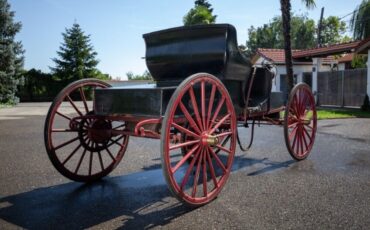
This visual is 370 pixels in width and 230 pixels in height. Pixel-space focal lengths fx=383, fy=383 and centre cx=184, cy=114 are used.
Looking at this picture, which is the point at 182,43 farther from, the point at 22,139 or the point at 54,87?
the point at 54,87

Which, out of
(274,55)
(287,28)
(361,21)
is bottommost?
(287,28)

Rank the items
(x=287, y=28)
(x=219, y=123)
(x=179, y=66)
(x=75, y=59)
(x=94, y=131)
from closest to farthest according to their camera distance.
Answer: (x=219, y=123) → (x=94, y=131) → (x=179, y=66) → (x=287, y=28) → (x=75, y=59)

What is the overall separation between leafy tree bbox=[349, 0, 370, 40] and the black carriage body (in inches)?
819

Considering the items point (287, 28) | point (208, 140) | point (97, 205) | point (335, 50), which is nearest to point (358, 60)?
point (335, 50)

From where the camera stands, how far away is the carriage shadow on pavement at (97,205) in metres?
3.60

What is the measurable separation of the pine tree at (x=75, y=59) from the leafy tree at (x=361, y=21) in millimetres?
26052

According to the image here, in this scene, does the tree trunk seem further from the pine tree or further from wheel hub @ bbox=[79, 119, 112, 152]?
the pine tree

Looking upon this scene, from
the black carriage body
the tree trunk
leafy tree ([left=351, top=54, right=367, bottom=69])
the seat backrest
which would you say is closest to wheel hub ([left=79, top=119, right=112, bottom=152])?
the black carriage body

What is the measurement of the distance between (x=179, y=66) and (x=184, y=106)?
1256mm

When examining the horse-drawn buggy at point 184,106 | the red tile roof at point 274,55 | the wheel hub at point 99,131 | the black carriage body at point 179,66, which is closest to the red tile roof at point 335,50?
the red tile roof at point 274,55

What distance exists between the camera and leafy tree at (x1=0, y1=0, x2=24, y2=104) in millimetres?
26141

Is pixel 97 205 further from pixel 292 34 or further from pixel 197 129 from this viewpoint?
pixel 292 34

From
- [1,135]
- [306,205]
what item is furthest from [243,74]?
[1,135]

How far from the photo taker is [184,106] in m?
3.95
